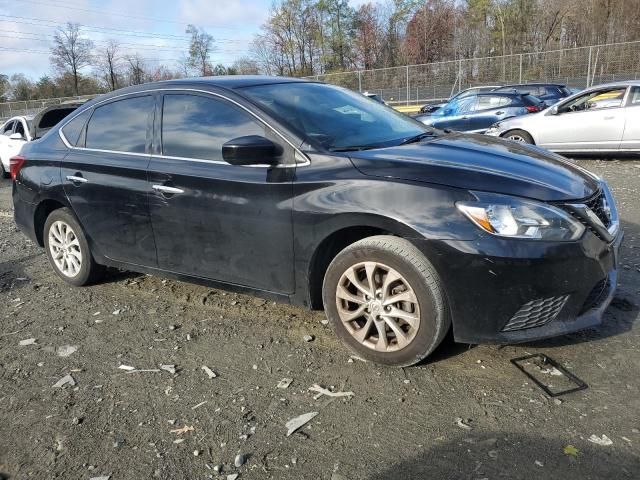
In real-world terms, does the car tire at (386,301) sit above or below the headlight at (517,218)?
below

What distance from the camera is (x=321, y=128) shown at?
3602 millimetres

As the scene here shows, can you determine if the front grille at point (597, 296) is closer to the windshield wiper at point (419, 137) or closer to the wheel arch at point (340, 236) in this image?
the wheel arch at point (340, 236)

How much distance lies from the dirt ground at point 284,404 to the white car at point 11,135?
9020 mm

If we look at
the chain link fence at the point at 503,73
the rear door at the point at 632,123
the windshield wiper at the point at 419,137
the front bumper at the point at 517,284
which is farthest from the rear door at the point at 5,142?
the chain link fence at the point at 503,73

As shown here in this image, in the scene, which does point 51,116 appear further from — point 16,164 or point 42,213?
point 42,213

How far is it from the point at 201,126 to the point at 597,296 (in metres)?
2.74

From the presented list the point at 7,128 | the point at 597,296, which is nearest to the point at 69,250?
the point at 597,296

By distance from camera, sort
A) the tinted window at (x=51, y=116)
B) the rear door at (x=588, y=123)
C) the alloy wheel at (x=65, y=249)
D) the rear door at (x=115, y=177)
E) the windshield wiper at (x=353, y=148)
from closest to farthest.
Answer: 1. the windshield wiper at (x=353, y=148)
2. the rear door at (x=115, y=177)
3. the alloy wheel at (x=65, y=249)
4. the rear door at (x=588, y=123)
5. the tinted window at (x=51, y=116)

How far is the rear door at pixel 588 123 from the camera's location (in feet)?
33.5

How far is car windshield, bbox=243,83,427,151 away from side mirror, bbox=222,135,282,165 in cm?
24

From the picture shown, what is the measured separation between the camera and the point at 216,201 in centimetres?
365

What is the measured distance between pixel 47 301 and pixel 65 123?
1587 mm

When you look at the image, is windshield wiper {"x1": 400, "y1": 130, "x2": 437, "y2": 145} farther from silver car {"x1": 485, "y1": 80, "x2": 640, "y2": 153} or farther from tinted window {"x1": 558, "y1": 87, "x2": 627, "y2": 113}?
tinted window {"x1": 558, "y1": 87, "x2": 627, "y2": 113}

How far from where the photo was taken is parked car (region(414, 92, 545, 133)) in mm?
13828
